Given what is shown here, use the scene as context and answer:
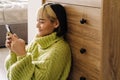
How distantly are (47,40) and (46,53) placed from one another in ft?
0.25

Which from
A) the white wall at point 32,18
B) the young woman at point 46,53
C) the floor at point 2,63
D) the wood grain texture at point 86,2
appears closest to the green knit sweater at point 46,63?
the young woman at point 46,53

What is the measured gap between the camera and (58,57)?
1268 millimetres

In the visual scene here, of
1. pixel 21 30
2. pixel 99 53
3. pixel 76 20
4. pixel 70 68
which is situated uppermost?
pixel 76 20

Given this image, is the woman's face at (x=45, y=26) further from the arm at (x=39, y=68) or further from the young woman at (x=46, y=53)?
the arm at (x=39, y=68)

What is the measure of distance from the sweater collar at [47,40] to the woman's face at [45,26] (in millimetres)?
29

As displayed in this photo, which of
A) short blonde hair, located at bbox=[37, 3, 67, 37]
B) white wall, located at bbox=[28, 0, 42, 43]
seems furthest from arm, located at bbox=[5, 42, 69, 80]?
white wall, located at bbox=[28, 0, 42, 43]

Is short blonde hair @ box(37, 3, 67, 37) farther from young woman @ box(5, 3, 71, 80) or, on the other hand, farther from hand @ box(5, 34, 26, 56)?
hand @ box(5, 34, 26, 56)

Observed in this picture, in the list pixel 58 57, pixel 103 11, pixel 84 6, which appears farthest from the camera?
pixel 58 57

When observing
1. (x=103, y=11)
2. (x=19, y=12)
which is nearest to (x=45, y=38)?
(x=103, y=11)

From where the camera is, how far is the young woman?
1.24 m

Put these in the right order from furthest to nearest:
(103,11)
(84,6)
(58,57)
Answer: (58,57)
(84,6)
(103,11)

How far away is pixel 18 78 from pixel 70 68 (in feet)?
0.94

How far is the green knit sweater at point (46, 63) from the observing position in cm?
124

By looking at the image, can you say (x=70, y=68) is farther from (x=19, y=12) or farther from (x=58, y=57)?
(x=19, y=12)
